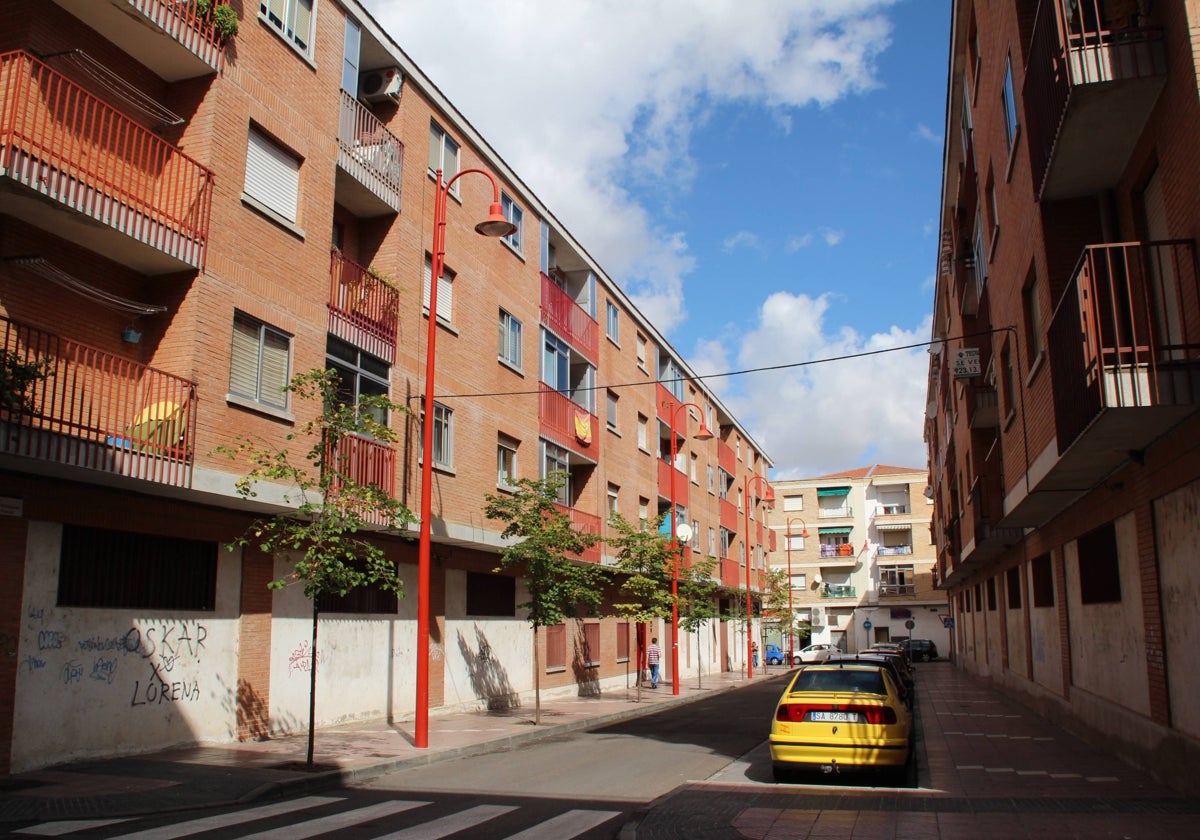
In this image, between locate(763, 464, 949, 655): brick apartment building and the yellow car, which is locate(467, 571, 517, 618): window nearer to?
the yellow car

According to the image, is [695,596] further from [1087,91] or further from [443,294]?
[1087,91]

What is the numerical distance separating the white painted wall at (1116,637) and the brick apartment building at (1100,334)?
51 millimetres

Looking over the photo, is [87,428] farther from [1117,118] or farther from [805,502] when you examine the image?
[805,502]

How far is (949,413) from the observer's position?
32.8 metres

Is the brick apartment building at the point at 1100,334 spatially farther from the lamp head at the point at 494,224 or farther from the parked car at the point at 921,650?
the parked car at the point at 921,650

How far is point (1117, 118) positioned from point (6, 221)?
40.8 ft

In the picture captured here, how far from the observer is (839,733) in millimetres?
11000

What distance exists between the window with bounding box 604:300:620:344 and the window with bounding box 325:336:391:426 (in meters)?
15.1

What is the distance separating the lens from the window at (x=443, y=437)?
1989 centimetres

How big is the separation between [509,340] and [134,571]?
12.5m

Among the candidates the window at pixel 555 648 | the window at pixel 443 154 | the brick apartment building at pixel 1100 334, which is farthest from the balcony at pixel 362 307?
the brick apartment building at pixel 1100 334

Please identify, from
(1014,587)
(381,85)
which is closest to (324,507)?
(381,85)

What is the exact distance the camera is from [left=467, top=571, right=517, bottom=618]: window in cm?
2194

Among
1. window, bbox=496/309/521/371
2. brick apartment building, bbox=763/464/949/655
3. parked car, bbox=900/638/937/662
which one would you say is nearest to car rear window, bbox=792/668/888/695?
window, bbox=496/309/521/371
